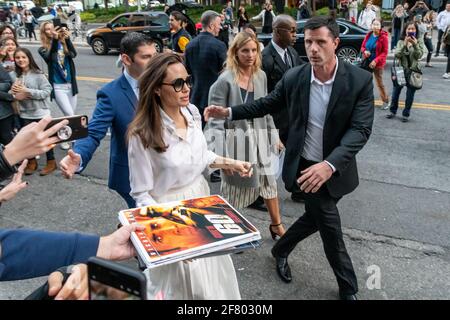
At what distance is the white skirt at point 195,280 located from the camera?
2242 mm

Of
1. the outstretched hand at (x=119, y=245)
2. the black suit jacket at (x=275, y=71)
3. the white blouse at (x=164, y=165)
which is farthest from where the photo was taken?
the black suit jacket at (x=275, y=71)

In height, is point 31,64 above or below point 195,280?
above

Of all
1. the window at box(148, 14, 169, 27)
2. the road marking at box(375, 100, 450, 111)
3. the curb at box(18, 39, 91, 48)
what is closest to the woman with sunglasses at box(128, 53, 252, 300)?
the road marking at box(375, 100, 450, 111)

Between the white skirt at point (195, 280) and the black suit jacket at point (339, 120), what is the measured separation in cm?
99

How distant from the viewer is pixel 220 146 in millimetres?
3918

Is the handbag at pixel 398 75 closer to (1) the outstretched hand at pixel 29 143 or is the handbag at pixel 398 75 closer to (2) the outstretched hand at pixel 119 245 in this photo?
(2) the outstretched hand at pixel 119 245

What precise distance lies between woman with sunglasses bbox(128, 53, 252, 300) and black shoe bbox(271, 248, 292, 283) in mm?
1075

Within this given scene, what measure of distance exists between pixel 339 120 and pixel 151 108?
127 cm

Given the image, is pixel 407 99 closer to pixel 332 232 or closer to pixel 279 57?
pixel 279 57

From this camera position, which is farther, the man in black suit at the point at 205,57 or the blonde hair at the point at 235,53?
the man in black suit at the point at 205,57

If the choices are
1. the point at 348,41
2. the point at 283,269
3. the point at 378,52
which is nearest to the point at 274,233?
the point at 283,269

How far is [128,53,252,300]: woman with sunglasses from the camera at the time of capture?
229 cm

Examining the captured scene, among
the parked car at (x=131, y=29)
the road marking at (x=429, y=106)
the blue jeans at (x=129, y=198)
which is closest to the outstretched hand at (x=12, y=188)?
the blue jeans at (x=129, y=198)
